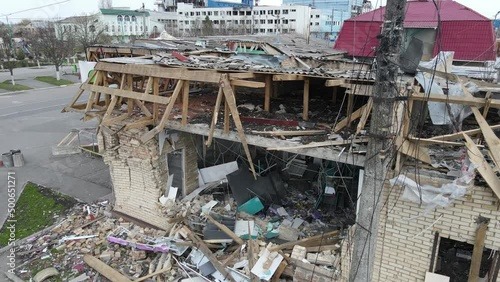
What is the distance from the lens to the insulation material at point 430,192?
4.77 m

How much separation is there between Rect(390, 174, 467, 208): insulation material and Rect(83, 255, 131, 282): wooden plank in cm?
582

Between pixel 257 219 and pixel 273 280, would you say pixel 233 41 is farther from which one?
pixel 273 280

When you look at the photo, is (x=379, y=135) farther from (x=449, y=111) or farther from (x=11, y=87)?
(x=11, y=87)

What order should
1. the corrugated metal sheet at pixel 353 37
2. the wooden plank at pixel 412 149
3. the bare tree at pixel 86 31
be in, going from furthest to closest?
the bare tree at pixel 86 31
the corrugated metal sheet at pixel 353 37
the wooden plank at pixel 412 149

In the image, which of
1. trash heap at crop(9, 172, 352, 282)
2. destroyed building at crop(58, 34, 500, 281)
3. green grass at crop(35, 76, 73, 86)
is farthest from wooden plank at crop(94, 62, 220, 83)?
green grass at crop(35, 76, 73, 86)

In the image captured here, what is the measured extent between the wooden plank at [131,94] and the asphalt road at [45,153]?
494 cm

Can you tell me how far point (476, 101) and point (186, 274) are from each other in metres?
6.15

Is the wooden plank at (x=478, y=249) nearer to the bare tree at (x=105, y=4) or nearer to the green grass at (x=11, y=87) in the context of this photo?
the green grass at (x=11, y=87)

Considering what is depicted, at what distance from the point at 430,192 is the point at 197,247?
4670 mm

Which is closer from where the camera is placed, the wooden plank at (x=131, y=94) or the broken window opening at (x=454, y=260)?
the broken window opening at (x=454, y=260)

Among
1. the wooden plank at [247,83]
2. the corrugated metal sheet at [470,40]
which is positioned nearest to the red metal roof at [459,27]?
the corrugated metal sheet at [470,40]

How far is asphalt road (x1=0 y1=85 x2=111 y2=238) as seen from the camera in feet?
40.4

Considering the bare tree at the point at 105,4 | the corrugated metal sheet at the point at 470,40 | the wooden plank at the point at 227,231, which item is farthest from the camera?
the bare tree at the point at 105,4

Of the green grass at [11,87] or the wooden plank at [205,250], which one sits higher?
the green grass at [11,87]
